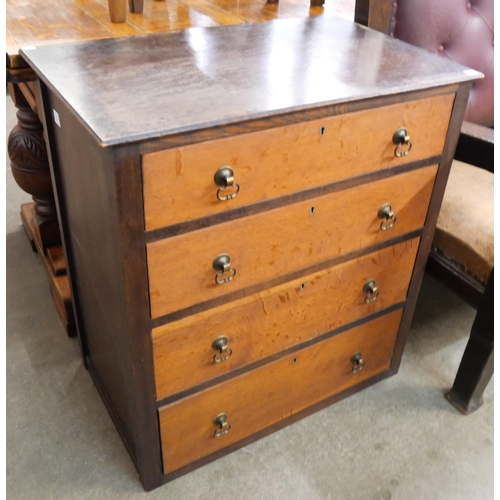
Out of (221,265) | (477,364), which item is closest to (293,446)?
(477,364)

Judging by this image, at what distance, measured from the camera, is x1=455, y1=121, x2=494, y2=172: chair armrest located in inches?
47.4

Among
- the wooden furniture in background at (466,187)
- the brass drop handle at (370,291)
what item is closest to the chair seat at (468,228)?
the wooden furniture in background at (466,187)

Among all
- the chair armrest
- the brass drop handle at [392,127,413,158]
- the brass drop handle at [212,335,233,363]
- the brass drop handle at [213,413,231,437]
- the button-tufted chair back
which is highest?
the button-tufted chair back

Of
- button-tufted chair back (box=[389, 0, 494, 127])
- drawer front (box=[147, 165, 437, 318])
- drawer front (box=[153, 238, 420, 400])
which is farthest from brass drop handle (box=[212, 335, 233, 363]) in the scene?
button-tufted chair back (box=[389, 0, 494, 127])

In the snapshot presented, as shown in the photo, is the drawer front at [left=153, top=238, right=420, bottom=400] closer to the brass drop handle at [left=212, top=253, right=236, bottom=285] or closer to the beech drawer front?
the brass drop handle at [left=212, top=253, right=236, bottom=285]

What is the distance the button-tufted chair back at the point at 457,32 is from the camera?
1404mm

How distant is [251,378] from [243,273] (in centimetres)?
30

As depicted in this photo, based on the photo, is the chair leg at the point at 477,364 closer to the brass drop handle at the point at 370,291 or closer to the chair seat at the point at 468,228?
the chair seat at the point at 468,228

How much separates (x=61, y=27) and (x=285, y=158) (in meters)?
0.80

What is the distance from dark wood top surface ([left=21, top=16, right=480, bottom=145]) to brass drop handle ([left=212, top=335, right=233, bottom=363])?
45 centimetres

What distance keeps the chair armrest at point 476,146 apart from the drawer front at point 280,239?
5.3 inches

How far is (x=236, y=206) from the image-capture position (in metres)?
0.94

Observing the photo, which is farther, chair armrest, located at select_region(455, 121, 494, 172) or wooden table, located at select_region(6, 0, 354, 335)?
wooden table, located at select_region(6, 0, 354, 335)

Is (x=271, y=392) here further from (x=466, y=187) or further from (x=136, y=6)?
(x=136, y=6)
